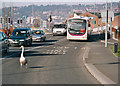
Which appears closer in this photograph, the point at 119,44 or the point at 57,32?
the point at 119,44

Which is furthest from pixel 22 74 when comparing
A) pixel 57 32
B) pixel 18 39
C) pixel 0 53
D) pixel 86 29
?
pixel 57 32

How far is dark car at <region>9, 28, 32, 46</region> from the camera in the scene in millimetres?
28891

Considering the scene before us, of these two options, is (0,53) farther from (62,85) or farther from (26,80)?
(62,85)

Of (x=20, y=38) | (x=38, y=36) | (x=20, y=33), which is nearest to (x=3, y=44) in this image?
(x=20, y=38)

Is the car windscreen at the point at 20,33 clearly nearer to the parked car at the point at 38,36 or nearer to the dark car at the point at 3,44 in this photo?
the parked car at the point at 38,36

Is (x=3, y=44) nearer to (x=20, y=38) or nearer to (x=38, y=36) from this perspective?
(x=20, y=38)

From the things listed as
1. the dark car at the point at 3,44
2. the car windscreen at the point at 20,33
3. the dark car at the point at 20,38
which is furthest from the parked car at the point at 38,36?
the dark car at the point at 3,44

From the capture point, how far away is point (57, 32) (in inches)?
2256

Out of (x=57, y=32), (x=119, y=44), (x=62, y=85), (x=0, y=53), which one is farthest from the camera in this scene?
(x=57, y=32)

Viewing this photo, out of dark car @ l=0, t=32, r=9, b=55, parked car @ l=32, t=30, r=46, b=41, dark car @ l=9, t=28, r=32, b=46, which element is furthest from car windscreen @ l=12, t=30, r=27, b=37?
dark car @ l=0, t=32, r=9, b=55

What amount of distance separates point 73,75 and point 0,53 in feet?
31.0

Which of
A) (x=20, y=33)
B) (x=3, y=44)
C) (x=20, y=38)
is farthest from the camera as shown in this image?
(x=20, y=33)

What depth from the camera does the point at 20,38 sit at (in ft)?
95.8

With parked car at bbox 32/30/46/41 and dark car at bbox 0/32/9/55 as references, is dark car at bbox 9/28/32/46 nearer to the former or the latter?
parked car at bbox 32/30/46/41
